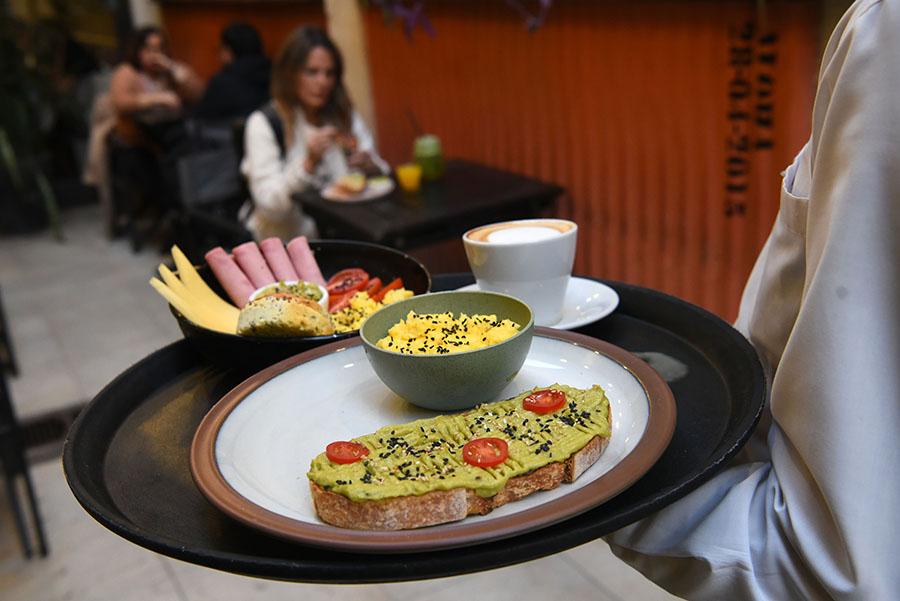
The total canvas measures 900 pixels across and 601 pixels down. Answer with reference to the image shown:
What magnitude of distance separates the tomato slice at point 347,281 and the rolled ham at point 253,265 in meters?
0.09

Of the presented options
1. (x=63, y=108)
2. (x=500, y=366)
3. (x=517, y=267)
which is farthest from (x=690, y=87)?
(x=63, y=108)

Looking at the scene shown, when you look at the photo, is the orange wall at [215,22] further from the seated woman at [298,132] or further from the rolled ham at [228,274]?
the rolled ham at [228,274]

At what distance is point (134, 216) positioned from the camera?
18.0 ft

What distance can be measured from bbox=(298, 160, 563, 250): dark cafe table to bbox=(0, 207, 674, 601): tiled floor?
1054mm

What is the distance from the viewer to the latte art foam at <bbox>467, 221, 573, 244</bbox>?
117 cm

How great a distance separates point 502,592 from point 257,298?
1258mm

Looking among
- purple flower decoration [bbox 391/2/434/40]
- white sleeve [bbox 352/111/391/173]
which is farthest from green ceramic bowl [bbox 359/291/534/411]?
purple flower decoration [bbox 391/2/434/40]

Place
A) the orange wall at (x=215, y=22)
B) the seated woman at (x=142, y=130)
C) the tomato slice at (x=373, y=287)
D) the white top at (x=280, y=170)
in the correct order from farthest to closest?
the orange wall at (x=215, y=22), the seated woman at (x=142, y=130), the white top at (x=280, y=170), the tomato slice at (x=373, y=287)

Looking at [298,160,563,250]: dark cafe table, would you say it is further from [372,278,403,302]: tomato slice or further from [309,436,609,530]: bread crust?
[309,436,609,530]: bread crust

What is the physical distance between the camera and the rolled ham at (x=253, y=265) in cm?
134

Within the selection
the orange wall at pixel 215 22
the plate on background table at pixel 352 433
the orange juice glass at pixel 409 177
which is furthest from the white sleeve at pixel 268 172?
the plate on background table at pixel 352 433

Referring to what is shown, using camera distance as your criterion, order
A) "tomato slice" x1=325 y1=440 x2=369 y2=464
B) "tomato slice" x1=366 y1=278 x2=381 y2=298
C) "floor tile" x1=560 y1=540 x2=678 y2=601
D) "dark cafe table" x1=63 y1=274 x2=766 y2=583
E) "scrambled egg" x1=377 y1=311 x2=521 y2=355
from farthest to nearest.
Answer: "floor tile" x1=560 y1=540 x2=678 y2=601 → "tomato slice" x1=366 y1=278 x2=381 y2=298 → "scrambled egg" x1=377 y1=311 x2=521 y2=355 → "tomato slice" x1=325 y1=440 x2=369 y2=464 → "dark cafe table" x1=63 y1=274 x2=766 y2=583

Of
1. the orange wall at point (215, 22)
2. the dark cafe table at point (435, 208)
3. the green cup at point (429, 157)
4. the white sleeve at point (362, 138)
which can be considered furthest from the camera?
the orange wall at point (215, 22)

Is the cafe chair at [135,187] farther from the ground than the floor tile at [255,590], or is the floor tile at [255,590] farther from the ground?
the cafe chair at [135,187]
